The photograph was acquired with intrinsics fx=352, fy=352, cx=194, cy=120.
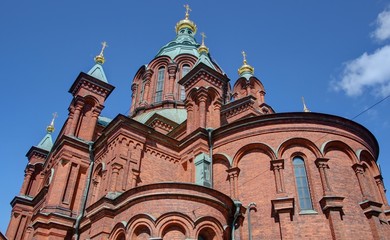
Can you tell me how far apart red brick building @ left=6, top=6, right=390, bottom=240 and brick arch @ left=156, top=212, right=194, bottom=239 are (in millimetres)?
34

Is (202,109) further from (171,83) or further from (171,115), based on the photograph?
(171,83)

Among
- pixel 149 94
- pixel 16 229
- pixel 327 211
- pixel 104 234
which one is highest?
pixel 149 94

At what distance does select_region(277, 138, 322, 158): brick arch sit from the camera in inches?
583

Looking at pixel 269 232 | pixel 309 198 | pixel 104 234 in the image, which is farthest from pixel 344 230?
pixel 104 234

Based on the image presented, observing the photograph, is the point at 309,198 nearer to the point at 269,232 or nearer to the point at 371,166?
the point at 269,232

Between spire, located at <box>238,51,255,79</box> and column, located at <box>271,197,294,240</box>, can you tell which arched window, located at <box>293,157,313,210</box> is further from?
spire, located at <box>238,51,255,79</box>

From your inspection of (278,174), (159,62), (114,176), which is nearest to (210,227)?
(278,174)

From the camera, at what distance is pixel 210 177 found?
50.6 feet

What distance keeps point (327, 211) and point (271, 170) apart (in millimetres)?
2712

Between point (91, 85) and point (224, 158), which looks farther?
point (91, 85)

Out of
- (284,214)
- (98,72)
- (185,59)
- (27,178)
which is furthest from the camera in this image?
(185,59)

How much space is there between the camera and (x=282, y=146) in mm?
15055

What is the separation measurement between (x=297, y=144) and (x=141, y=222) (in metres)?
7.37

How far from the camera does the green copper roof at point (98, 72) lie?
871 inches
